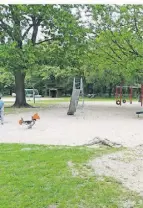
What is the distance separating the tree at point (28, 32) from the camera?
2219cm

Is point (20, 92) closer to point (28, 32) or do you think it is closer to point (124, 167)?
point (28, 32)

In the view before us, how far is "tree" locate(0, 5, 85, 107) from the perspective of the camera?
2219 centimetres

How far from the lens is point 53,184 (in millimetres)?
5492

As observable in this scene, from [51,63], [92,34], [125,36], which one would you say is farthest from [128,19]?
[51,63]

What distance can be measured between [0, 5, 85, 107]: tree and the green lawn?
1520 cm

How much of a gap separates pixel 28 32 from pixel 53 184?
850 inches

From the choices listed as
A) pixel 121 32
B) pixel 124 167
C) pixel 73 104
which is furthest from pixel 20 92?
pixel 124 167

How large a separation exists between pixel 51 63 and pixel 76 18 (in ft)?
11.9

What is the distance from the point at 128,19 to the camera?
2055 cm

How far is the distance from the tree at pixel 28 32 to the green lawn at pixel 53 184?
15202mm

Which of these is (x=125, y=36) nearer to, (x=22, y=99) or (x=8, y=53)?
(x=8, y=53)

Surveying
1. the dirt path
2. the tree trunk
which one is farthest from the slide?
the dirt path

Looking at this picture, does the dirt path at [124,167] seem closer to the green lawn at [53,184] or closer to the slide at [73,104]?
the green lawn at [53,184]

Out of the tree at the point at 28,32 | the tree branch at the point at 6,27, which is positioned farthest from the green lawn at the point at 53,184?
the tree branch at the point at 6,27
